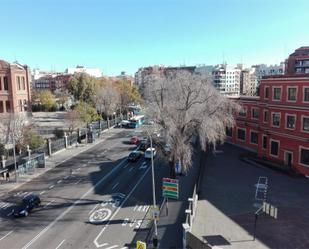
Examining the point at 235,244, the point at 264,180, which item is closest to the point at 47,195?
the point at 235,244

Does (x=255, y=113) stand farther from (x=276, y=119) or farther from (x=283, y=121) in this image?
(x=283, y=121)

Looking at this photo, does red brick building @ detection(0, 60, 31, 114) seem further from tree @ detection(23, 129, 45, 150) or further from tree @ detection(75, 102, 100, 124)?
tree @ detection(23, 129, 45, 150)

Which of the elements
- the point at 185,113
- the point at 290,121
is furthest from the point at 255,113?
the point at 185,113

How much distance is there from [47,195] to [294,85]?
92.4ft

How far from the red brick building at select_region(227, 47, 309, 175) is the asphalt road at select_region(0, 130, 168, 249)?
13.9 metres

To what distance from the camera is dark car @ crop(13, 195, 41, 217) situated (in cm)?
2180

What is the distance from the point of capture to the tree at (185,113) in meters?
26.7

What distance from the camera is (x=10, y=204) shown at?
Answer: 79.9 feet

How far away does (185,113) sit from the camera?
89.7 feet

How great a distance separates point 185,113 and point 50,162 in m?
20.0

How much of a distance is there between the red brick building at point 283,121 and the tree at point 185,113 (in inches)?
341

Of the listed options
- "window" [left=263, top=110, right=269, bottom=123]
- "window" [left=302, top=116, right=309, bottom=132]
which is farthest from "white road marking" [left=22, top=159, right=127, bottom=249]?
"window" [left=302, top=116, right=309, bottom=132]

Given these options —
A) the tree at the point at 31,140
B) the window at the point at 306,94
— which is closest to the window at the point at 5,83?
the tree at the point at 31,140

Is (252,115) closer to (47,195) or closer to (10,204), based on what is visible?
(47,195)
